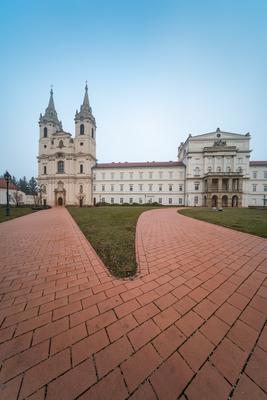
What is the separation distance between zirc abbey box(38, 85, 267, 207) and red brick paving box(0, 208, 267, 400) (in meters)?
38.9

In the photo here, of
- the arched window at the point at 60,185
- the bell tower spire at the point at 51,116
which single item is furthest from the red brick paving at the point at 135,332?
the bell tower spire at the point at 51,116

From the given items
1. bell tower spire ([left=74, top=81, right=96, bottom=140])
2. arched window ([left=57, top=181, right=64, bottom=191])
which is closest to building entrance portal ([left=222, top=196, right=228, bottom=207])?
bell tower spire ([left=74, top=81, right=96, bottom=140])

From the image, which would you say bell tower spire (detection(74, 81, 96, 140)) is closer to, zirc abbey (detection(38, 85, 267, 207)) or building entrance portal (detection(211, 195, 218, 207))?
zirc abbey (detection(38, 85, 267, 207))

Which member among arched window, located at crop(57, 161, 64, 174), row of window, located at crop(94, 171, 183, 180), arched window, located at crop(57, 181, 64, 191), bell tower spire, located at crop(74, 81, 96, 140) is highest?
bell tower spire, located at crop(74, 81, 96, 140)

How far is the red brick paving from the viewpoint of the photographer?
1350 millimetres

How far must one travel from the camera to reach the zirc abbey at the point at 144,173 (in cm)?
3966

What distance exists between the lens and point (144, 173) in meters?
44.4

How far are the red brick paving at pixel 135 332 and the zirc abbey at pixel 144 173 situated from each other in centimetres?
3892

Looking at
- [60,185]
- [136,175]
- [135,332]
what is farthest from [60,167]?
[135,332]

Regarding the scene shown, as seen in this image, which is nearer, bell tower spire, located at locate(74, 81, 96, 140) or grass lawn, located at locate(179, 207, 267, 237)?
grass lawn, located at locate(179, 207, 267, 237)

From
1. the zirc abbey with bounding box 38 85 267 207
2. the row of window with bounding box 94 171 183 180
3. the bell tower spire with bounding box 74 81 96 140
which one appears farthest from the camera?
the row of window with bounding box 94 171 183 180

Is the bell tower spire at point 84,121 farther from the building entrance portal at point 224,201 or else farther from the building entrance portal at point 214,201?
the building entrance portal at point 224,201

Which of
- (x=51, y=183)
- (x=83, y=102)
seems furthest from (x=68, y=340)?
(x=83, y=102)

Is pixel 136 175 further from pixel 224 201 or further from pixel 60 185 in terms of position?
pixel 224 201
